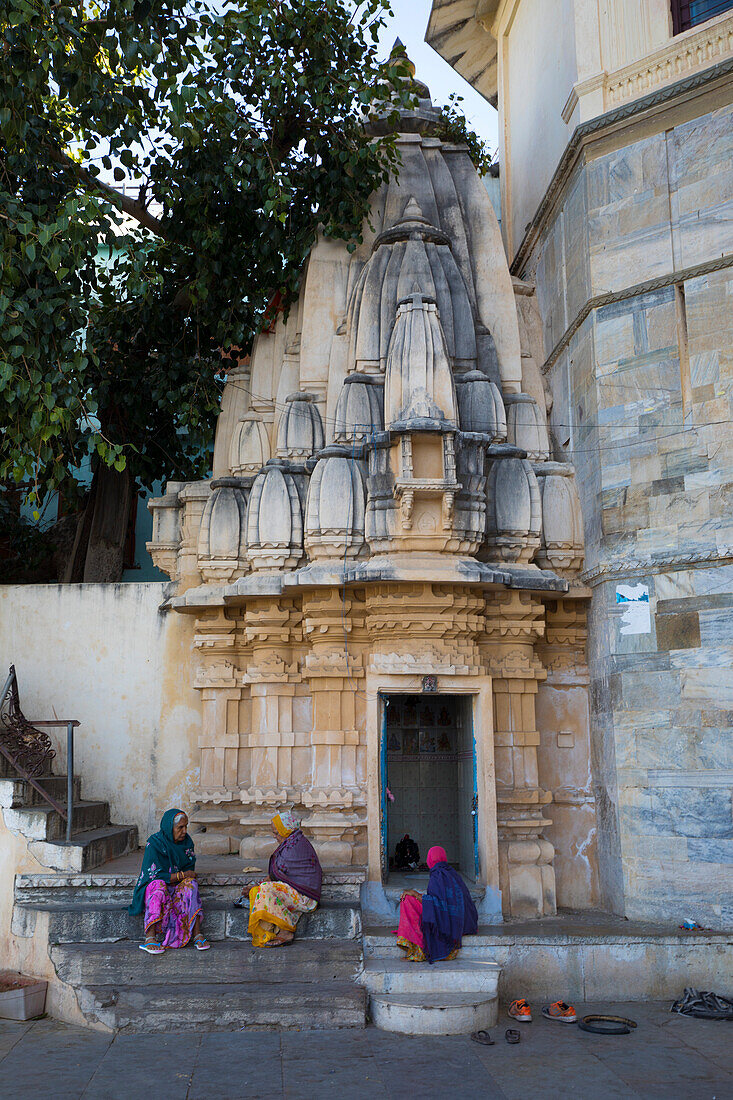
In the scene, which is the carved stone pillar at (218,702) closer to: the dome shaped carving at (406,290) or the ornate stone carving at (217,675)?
the ornate stone carving at (217,675)

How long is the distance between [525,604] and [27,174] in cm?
674

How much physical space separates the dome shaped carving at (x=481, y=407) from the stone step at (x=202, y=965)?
16.5 feet

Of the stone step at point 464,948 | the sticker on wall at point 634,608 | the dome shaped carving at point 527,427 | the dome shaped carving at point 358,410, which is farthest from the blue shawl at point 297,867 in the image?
the dome shaped carving at point 527,427

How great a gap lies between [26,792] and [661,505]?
21.3ft

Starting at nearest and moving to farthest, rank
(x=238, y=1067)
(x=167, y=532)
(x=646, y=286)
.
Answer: (x=238, y=1067) < (x=646, y=286) < (x=167, y=532)

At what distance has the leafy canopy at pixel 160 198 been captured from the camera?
8.55 m

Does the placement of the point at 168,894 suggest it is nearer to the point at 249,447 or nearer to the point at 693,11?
the point at 249,447

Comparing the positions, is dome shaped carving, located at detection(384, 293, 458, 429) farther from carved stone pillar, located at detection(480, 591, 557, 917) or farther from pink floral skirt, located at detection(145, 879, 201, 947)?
pink floral skirt, located at detection(145, 879, 201, 947)

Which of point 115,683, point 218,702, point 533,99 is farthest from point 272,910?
point 533,99

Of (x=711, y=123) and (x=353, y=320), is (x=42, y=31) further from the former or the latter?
(x=711, y=123)

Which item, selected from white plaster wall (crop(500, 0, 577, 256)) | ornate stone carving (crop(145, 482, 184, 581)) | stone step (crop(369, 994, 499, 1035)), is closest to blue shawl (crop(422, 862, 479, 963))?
stone step (crop(369, 994, 499, 1035))

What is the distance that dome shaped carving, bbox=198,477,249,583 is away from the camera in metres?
9.95

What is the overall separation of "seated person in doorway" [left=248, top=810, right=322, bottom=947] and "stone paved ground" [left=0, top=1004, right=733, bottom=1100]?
80 cm

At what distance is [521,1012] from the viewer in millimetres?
7227
